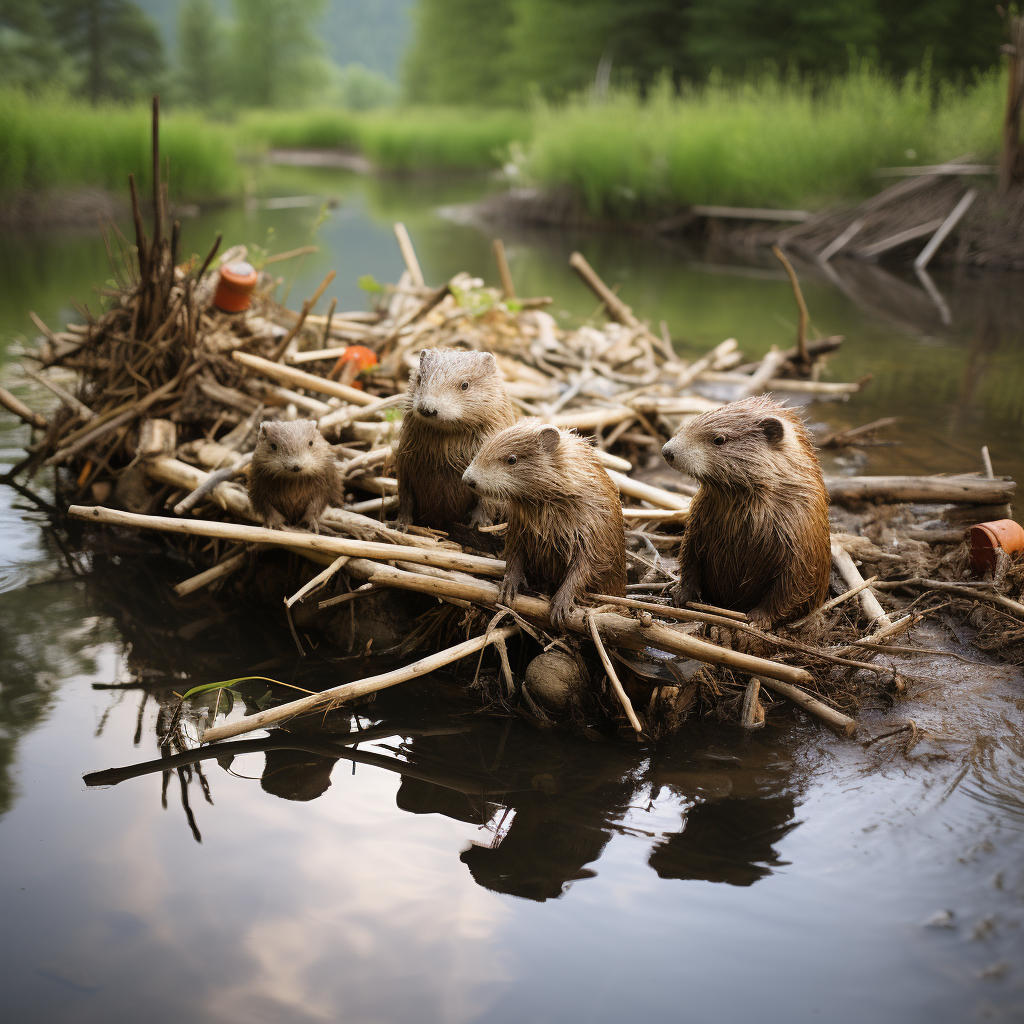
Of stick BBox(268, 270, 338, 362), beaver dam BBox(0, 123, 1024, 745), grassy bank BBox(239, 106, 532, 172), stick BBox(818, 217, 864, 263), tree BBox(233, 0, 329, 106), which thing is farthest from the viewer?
tree BBox(233, 0, 329, 106)

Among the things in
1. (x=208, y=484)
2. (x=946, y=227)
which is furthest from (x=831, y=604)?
(x=946, y=227)

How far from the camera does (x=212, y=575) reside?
13.5 ft

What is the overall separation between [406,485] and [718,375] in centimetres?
399

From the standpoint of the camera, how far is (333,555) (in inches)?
146

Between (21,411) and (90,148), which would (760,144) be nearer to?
(90,148)

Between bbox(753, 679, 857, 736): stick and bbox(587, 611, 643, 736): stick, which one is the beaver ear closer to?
bbox(587, 611, 643, 736): stick

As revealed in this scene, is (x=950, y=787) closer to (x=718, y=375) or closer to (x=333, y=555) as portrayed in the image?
(x=333, y=555)

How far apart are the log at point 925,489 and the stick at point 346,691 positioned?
261 centimetres

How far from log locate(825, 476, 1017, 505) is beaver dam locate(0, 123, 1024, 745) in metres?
0.01

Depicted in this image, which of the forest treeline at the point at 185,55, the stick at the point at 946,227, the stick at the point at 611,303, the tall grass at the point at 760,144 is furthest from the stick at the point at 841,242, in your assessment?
the forest treeline at the point at 185,55

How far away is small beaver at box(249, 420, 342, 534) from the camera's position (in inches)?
149

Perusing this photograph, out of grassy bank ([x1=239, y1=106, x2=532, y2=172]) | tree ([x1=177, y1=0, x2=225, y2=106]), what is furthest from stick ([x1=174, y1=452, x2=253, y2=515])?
tree ([x1=177, y1=0, x2=225, y2=106])

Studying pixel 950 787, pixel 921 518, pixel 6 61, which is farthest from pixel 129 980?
pixel 6 61

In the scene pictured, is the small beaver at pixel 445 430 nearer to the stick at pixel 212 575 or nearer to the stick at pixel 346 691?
the stick at pixel 346 691
